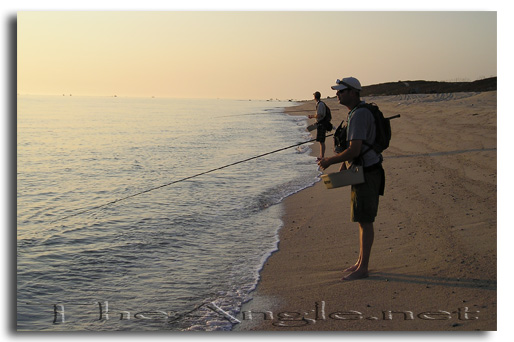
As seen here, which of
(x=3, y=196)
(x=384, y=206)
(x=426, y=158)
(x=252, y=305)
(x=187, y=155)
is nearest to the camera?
(x=252, y=305)

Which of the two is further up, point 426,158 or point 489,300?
point 426,158

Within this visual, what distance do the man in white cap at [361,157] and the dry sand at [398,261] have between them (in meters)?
0.48

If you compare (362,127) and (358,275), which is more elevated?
(362,127)

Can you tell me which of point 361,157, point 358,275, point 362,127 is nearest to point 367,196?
point 361,157

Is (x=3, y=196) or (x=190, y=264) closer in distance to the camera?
(x=3, y=196)

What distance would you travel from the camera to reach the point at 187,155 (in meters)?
14.2

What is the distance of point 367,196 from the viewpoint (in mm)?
4160

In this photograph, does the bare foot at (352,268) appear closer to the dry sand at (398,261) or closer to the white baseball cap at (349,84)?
the dry sand at (398,261)

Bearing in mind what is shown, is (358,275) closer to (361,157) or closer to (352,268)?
(352,268)

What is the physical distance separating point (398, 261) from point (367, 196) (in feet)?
2.91

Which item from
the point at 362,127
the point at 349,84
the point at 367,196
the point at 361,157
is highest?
the point at 349,84

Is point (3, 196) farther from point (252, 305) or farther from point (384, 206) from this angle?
point (384, 206)

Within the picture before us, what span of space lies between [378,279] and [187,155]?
10.3m
